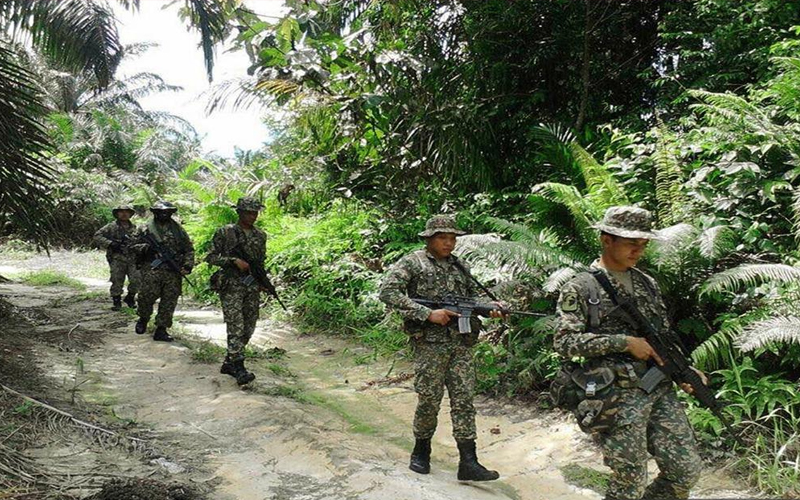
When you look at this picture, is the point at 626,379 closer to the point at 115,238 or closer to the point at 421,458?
the point at 421,458

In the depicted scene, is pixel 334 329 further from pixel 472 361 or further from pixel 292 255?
pixel 472 361

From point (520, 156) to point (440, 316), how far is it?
16.7 feet

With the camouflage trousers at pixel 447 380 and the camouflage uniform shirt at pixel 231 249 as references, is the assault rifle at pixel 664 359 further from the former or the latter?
the camouflage uniform shirt at pixel 231 249

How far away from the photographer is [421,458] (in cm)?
382

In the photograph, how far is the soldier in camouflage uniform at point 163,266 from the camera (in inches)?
278

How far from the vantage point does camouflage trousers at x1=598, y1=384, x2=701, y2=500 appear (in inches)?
106

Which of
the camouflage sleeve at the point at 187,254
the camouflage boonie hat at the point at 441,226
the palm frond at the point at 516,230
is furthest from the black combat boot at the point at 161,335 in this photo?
the camouflage boonie hat at the point at 441,226

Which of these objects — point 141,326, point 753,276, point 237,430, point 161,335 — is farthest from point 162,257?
point 753,276

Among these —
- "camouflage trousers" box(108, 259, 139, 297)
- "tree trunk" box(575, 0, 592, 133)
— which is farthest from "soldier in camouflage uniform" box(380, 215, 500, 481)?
"camouflage trousers" box(108, 259, 139, 297)

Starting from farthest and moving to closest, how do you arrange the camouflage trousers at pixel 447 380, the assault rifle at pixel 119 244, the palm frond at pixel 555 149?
1. the assault rifle at pixel 119 244
2. the palm frond at pixel 555 149
3. the camouflage trousers at pixel 447 380

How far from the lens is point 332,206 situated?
1040 cm

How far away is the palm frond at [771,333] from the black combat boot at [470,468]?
5.38 ft

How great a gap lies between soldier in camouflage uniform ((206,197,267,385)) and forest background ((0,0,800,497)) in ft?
5.02

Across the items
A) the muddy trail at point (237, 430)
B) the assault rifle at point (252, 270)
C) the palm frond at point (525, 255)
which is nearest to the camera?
the muddy trail at point (237, 430)
